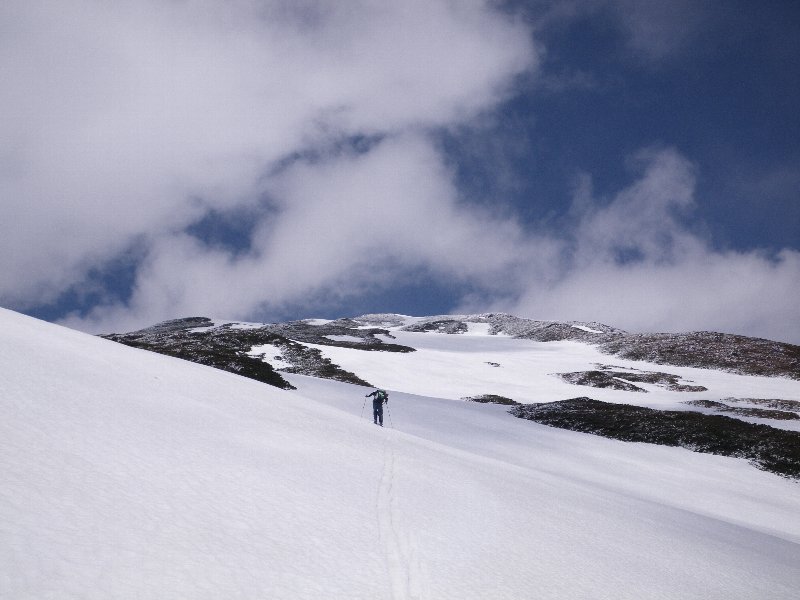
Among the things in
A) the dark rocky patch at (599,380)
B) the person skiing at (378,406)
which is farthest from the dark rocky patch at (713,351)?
the person skiing at (378,406)

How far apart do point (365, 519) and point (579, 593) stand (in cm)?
318

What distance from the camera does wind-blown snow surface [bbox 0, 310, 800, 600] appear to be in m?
4.25

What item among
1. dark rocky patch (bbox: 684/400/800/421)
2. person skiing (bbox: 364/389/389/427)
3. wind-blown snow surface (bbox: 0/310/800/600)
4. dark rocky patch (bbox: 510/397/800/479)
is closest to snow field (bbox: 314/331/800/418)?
dark rocky patch (bbox: 684/400/800/421)

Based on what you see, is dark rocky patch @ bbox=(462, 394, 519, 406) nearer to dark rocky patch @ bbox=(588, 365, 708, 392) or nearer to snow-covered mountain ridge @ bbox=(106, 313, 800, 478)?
snow-covered mountain ridge @ bbox=(106, 313, 800, 478)

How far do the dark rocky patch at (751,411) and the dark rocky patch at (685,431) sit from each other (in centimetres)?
747

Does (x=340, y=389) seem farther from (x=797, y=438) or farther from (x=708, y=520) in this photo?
(x=797, y=438)

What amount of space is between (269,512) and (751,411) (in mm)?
48799

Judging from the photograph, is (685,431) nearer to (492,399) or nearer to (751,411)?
(492,399)

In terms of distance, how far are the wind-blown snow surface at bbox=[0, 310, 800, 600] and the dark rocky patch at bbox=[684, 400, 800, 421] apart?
32.4 meters

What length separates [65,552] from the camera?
379 centimetres

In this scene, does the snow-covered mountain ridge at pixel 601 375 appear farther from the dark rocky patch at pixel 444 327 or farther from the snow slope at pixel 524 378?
the dark rocky patch at pixel 444 327

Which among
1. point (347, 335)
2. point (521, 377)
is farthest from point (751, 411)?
point (347, 335)

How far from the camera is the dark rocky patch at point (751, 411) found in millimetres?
39438

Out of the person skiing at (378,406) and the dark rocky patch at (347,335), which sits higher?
the dark rocky patch at (347,335)
